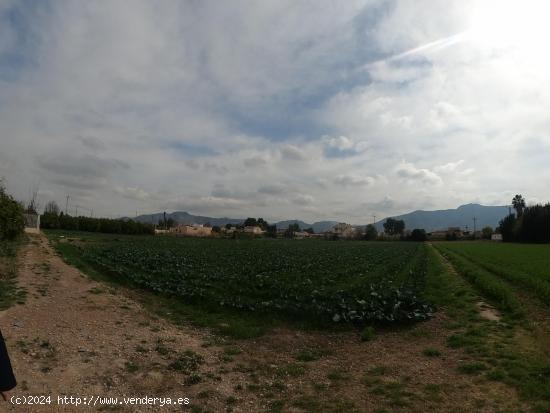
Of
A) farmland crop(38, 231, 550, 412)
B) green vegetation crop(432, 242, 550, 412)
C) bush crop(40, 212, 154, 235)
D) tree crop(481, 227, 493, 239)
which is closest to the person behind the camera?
farmland crop(38, 231, 550, 412)

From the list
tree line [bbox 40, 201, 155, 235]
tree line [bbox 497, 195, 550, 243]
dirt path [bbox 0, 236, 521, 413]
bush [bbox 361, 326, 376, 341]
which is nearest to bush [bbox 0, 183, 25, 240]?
dirt path [bbox 0, 236, 521, 413]

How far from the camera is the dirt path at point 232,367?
650cm

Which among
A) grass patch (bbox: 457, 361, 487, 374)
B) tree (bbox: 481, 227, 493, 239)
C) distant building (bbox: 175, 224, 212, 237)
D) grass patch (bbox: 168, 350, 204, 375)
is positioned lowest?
grass patch (bbox: 168, 350, 204, 375)

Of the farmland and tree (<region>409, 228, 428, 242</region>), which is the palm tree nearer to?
tree (<region>409, 228, 428, 242</region>)

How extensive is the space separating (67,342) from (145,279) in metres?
11.1

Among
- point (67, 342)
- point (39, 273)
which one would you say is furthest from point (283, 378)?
point (39, 273)

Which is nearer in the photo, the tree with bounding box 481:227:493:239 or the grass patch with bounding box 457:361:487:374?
the grass patch with bounding box 457:361:487:374

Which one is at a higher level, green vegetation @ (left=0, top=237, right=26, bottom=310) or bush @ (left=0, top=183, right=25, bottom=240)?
bush @ (left=0, top=183, right=25, bottom=240)

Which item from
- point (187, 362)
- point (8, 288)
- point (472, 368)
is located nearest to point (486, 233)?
point (472, 368)

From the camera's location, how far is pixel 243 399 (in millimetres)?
Answer: 6691

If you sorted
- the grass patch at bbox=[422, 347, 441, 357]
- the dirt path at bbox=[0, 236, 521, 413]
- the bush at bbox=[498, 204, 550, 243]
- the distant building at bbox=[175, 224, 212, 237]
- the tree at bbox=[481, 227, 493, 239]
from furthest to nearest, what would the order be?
the tree at bbox=[481, 227, 493, 239] < the distant building at bbox=[175, 224, 212, 237] < the bush at bbox=[498, 204, 550, 243] < the grass patch at bbox=[422, 347, 441, 357] < the dirt path at bbox=[0, 236, 521, 413]

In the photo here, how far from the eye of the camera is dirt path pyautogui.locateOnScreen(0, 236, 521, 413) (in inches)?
256

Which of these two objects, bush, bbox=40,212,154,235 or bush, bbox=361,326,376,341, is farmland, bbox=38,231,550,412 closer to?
bush, bbox=361,326,376,341

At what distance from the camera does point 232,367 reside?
829cm
